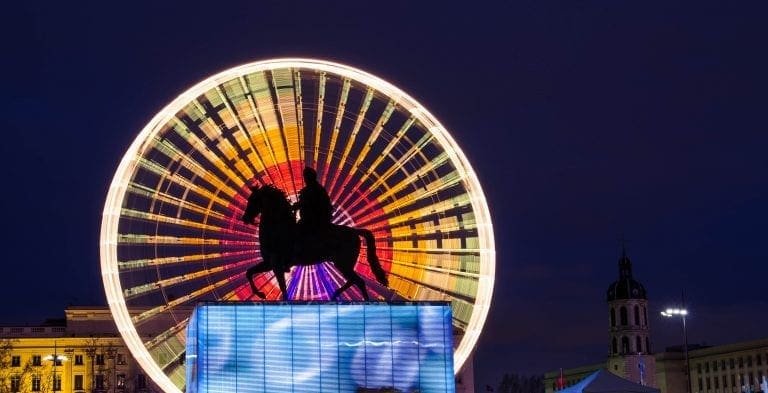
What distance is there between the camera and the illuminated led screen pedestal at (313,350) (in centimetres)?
4547

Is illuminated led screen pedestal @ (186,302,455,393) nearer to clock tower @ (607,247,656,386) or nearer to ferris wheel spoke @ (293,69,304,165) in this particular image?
ferris wheel spoke @ (293,69,304,165)

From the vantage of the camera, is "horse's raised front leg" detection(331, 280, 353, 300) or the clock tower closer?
"horse's raised front leg" detection(331, 280, 353, 300)

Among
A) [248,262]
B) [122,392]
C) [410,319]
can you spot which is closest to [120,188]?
[248,262]

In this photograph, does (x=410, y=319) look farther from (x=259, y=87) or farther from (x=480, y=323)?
(x=259, y=87)

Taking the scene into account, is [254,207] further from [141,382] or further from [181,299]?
[141,382]

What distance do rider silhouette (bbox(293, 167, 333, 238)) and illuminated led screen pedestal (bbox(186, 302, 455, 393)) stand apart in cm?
253

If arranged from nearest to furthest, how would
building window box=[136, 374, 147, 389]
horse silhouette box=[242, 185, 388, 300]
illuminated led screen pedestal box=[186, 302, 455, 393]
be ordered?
illuminated led screen pedestal box=[186, 302, 455, 393]
horse silhouette box=[242, 185, 388, 300]
building window box=[136, 374, 147, 389]

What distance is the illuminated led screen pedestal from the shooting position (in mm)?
45469

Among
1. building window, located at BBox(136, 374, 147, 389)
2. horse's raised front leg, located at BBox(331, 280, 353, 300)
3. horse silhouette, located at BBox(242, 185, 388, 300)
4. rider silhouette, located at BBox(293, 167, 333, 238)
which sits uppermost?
building window, located at BBox(136, 374, 147, 389)

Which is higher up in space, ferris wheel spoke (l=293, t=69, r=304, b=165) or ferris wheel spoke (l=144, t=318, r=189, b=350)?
ferris wheel spoke (l=293, t=69, r=304, b=165)

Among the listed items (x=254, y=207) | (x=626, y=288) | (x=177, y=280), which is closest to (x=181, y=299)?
(x=177, y=280)

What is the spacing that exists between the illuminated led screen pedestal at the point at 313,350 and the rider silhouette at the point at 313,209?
2.53 meters

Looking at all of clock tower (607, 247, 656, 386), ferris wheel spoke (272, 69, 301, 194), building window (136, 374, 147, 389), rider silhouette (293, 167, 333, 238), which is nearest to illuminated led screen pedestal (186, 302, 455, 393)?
rider silhouette (293, 167, 333, 238)

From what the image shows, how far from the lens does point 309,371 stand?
45.4 m
